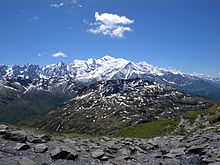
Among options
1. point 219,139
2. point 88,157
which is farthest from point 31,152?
point 219,139

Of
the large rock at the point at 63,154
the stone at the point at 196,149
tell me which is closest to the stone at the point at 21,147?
the large rock at the point at 63,154

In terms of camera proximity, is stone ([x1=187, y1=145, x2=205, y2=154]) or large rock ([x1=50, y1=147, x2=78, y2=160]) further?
stone ([x1=187, y1=145, x2=205, y2=154])

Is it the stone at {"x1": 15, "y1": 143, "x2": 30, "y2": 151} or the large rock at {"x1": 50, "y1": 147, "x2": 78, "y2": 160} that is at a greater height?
the stone at {"x1": 15, "y1": 143, "x2": 30, "y2": 151}

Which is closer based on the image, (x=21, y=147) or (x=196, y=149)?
(x=21, y=147)

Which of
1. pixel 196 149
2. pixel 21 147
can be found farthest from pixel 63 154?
pixel 196 149

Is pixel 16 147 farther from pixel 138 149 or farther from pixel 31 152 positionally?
pixel 138 149

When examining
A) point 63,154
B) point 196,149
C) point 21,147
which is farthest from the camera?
point 196,149

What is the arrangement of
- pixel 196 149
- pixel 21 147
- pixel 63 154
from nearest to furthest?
pixel 63 154, pixel 21 147, pixel 196 149

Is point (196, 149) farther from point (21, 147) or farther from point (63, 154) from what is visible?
point (21, 147)

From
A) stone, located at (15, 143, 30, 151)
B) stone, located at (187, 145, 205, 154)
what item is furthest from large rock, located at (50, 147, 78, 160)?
stone, located at (187, 145, 205, 154)

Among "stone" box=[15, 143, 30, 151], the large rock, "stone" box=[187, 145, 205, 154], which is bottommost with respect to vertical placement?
the large rock

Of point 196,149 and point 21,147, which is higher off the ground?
point 196,149

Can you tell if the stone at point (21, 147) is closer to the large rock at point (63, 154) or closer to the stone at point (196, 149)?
the large rock at point (63, 154)

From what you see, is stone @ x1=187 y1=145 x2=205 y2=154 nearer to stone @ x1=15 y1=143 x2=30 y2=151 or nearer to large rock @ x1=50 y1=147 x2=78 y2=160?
large rock @ x1=50 y1=147 x2=78 y2=160
